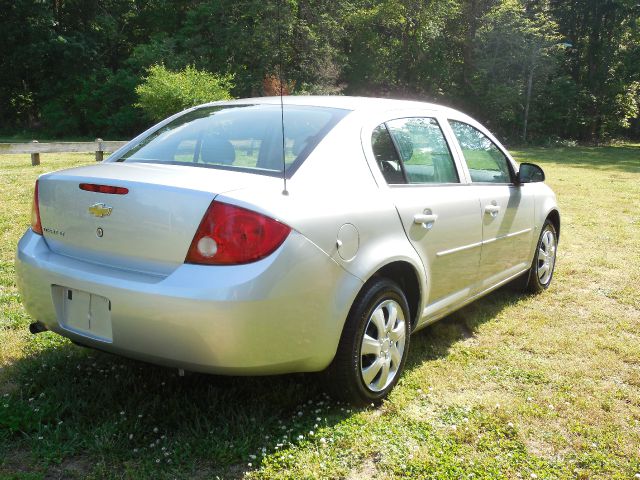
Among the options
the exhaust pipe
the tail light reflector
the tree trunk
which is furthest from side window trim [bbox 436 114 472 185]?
the tree trunk

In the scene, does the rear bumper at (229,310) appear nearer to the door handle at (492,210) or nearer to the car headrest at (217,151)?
the car headrest at (217,151)

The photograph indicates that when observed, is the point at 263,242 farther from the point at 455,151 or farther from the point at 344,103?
the point at 455,151

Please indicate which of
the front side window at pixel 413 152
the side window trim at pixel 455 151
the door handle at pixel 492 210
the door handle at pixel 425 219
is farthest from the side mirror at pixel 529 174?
the door handle at pixel 425 219

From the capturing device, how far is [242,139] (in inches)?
129

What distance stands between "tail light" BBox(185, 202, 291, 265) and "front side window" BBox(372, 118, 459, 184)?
1016 millimetres

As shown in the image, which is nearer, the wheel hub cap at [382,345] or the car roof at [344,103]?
the wheel hub cap at [382,345]

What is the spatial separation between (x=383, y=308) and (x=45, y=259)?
1.72 metres

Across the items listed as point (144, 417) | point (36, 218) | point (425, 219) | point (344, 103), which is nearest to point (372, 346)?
point (425, 219)

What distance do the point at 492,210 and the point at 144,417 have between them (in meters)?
2.61

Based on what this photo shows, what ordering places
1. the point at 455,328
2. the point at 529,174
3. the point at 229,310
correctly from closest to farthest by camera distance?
the point at 229,310
the point at 455,328
the point at 529,174

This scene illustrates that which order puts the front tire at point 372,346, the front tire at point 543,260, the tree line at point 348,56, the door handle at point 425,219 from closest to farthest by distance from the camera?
the front tire at point 372,346 → the door handle at point 425,219 → the front tire at point 543,260 → the tree line at point 348,56

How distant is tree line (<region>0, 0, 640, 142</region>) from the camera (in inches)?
1325

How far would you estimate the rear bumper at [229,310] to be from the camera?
244cm

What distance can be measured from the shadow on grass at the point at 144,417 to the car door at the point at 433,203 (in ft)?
3.27
